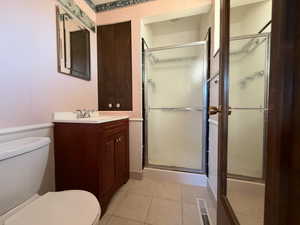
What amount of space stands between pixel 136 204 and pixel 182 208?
0.46m

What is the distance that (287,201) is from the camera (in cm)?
32

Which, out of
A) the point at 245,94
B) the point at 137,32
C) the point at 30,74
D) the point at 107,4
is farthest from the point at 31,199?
the point at 107,4

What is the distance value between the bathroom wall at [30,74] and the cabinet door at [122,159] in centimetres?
60

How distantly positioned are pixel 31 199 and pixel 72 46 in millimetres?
1448

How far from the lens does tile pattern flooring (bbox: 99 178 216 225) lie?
125 cm

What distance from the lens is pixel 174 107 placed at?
234cm

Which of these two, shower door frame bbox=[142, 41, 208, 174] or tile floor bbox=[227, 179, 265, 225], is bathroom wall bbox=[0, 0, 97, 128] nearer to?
shower door frame bbox=[142, 41, 208, 174]

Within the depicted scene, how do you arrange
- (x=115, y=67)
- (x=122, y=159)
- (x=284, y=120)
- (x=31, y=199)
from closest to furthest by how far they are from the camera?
(x=284, y=120) → (x=31, y=199) → (x=122, y=159) → (x=115, y=67)

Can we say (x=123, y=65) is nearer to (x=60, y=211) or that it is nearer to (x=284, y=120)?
(x=60, y=211)

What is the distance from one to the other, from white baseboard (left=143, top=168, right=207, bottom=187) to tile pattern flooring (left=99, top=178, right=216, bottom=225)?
6 centimetres

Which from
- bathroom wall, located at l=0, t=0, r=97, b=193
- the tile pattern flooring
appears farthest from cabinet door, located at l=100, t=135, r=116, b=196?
bathroom wall, located at l=0, t=0, r=97, b=193

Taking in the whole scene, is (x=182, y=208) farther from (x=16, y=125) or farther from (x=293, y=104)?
(x=16, y=125)

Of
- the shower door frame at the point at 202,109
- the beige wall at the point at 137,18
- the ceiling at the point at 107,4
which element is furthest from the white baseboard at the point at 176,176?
the ceiling at the point at 107,4

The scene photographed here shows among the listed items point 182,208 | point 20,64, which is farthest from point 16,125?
point 182,208
